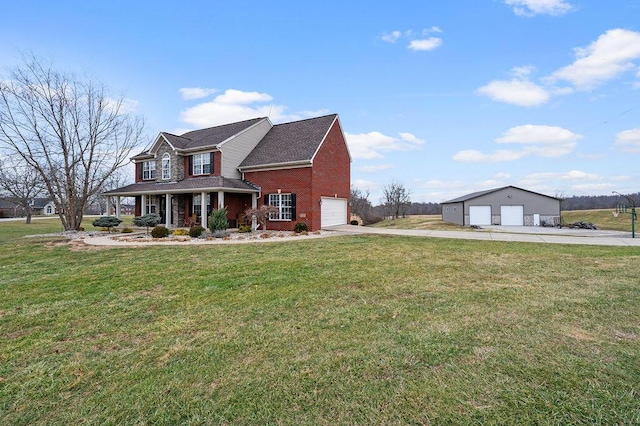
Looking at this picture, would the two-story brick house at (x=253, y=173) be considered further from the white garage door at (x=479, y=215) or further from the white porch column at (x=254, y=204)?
the white garage door at (x=479, y=215)

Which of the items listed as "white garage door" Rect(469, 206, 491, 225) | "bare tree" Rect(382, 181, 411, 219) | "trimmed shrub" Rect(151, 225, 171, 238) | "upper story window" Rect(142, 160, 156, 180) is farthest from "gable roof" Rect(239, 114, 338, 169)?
"bare tree" Rect(382, 181, 411, 219)

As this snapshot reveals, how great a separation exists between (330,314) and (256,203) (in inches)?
688

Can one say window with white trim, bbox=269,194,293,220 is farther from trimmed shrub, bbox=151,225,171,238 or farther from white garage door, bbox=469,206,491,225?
white garage door, bbox=469,206,491,225

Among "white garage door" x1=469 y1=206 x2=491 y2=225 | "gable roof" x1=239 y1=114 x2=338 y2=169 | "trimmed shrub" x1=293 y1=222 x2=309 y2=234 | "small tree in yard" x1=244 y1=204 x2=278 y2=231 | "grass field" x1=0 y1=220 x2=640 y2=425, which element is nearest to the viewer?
"grass field" x1=0 y1=220 x2=640 y2=425

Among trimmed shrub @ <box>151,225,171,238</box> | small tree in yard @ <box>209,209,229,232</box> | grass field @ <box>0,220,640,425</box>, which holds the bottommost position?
grass field @ <box>0,220,640,425</box>

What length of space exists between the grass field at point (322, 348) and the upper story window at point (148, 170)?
19.3 metres

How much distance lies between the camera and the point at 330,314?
4.38m

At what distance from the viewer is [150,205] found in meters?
24.5

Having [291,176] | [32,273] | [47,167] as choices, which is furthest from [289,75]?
[47,167]

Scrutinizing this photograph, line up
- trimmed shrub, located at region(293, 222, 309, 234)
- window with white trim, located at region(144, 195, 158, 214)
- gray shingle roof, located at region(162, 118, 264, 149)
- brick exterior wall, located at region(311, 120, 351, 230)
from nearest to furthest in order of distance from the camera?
trimmed shrub, located at region(293, 222, 309, 234)
brick exterior wall, located at region(311, 120, 351, 230)
gray shingle roof, located at region(162, 118, 264, 149)
window with white trim, located at region(144, 195, 158, 214)

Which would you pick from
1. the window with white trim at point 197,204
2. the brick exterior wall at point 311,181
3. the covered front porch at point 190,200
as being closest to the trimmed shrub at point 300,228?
the brick exterior wall at point 311,181

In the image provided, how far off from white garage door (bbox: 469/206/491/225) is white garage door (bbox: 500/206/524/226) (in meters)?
1.19

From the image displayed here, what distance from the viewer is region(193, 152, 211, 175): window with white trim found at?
70.3 feet

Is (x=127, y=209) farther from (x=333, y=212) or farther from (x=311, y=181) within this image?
(x=311, y=181)
